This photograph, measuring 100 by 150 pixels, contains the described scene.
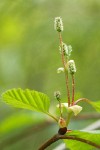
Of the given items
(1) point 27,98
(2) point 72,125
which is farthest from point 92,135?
(2) point 72,125

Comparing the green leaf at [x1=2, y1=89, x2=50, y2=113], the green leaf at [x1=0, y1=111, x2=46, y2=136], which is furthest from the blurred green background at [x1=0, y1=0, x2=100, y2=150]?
the green leaf at [x1=2, y1=89, x2=50, y2=113]

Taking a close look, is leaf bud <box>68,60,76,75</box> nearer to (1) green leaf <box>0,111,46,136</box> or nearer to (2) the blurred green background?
(1) green leaf <box>0,111,46,136</box>

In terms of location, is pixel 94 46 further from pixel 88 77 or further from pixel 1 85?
pixel 1 85

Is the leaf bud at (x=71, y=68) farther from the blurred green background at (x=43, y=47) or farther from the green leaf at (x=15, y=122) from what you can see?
the blurred green background at (x=43, y=47)

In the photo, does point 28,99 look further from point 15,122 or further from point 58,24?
point 15,122

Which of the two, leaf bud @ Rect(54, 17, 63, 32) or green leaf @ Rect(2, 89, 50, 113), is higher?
leaf bud @ Rect(54, 17, 63, 32)
